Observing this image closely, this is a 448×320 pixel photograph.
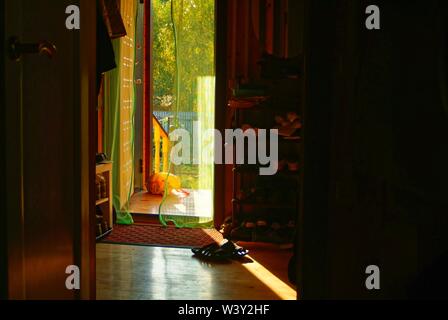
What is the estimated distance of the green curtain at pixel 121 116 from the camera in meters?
4.45

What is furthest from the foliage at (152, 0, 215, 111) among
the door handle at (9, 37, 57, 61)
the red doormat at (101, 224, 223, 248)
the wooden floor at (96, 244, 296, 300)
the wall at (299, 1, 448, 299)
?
the door handle at (9, 37, 57, 61)

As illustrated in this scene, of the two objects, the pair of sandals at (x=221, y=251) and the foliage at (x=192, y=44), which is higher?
the foliage at (x=192, y=44)

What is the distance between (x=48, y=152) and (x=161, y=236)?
2.29m

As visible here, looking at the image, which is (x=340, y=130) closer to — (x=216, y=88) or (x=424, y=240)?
(x=424, y=240)

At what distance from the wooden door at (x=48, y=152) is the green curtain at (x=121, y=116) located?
2.50m

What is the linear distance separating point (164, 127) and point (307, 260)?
13.3 ft

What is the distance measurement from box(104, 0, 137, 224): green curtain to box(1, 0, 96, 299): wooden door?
2.50 metres

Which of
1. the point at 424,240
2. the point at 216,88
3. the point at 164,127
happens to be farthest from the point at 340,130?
the point at 164,127

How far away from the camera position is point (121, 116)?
4.55 m

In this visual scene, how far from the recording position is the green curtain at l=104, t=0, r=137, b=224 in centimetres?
445

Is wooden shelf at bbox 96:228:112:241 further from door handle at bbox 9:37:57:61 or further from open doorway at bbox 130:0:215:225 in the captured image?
door handle at bbox 9:37:57:61

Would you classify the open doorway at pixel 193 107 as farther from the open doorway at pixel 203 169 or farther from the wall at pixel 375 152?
the wall at pixel 375 152

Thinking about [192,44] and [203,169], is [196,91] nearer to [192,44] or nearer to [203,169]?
[192,44]

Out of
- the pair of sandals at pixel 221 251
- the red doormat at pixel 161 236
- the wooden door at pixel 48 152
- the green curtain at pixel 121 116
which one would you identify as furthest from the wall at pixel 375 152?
the green curtain at pixel 121 116
